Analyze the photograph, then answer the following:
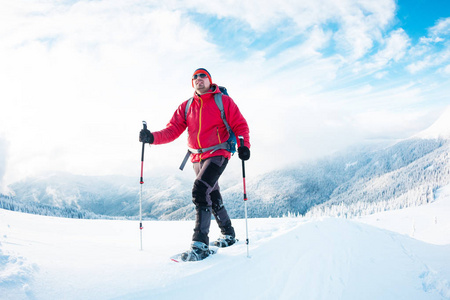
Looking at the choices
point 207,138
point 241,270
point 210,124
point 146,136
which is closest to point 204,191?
point 207,138

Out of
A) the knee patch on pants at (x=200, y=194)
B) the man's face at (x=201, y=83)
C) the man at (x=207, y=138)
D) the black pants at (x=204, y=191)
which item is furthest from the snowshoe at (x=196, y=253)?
the man's face at (x=201, y=83)

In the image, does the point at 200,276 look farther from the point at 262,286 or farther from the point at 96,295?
the point at 96,295

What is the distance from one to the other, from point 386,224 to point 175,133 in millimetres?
141002

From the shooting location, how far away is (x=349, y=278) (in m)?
4.63

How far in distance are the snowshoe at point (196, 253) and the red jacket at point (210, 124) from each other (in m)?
1.61

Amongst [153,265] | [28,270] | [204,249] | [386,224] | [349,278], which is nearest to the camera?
[28,270]

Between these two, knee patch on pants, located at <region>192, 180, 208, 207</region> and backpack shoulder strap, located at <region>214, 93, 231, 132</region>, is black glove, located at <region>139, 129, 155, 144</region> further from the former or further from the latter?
backpack shoulder strap, located at <region>214, 93, 231, 132</region>

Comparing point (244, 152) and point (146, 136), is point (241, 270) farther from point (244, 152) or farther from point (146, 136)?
point (146, 136)

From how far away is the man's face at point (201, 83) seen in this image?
4719 millimetres

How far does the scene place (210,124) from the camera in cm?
464

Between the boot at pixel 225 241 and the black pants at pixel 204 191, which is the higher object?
the black pants at pixel 204 191

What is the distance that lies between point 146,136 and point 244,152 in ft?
Result: 6.66

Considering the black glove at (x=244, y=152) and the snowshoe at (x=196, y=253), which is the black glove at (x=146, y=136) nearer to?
the black glove at (x=244, y=152)

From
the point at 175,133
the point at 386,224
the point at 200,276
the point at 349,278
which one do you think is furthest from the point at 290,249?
the point at 386,224
